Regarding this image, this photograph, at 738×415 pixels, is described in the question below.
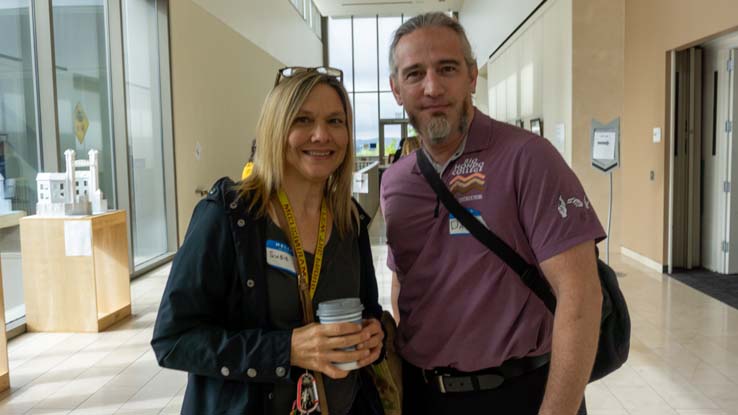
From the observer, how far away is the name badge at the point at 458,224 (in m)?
1.45

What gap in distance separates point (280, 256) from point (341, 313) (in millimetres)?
228

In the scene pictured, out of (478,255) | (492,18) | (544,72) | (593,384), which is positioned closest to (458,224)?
(478,255)

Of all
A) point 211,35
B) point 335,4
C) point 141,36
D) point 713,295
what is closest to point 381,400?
point 713,295

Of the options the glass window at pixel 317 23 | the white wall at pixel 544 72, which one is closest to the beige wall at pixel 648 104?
the white wall at pixel 544 72

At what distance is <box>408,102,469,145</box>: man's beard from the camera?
59.9 inches

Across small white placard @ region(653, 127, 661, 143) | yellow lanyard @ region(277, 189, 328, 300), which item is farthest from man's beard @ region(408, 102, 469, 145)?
small white placard @ region(653, 127, 661, 143)

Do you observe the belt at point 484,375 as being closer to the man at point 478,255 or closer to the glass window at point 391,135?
the man at point 478,255

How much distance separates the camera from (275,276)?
1.35 m

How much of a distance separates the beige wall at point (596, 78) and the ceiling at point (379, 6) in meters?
12.4

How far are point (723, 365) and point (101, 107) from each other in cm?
674

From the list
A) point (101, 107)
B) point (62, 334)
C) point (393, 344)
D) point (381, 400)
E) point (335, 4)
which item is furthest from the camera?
point (335, 4)

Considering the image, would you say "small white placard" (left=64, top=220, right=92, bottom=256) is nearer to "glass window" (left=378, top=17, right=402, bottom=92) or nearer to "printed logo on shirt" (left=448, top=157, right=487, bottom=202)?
"printed logo on shirt" (left=448, top=157, right=487, bottom=202)

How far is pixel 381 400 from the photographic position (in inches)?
60.6

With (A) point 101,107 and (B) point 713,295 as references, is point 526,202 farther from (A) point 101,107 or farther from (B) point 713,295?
(A) point 101,107
